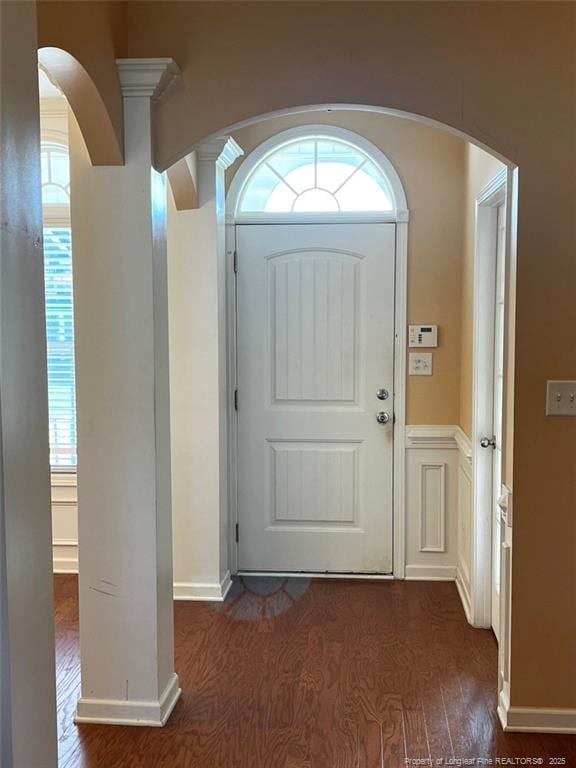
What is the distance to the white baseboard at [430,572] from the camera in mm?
4012

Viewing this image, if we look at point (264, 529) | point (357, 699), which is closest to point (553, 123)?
point (357, 699)

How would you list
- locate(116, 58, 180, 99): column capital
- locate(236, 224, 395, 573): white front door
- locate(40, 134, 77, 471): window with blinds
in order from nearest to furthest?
locate(116, 58, 180, 99): column capital < locate(236, 224, 395, 573): white front door < locate(40, 134, 77, 471): window with blinds

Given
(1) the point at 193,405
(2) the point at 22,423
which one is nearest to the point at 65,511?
(1) the point at 193,405

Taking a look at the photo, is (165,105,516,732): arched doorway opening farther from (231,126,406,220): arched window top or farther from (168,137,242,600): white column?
(168,137,242,600): white column

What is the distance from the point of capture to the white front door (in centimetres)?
395

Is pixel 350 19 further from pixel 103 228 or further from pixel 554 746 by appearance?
pixel 554 746

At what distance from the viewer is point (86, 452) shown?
8.35 ft

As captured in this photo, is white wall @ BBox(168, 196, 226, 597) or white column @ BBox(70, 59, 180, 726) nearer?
white column @ BBox(70, 59, 180, 726)

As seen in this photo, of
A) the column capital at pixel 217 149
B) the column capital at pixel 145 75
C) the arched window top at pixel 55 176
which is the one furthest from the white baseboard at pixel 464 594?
the arched window top at pixel 55 176

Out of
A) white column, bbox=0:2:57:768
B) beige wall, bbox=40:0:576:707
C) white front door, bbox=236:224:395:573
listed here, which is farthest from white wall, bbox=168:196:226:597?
white column, bbox=0:2:57:768

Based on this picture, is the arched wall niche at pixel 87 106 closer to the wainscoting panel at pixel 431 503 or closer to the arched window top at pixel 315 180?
the arched window top at pixel 315 180

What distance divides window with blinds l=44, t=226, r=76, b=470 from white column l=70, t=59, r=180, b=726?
174 cm

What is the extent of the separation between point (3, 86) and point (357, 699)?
249cm

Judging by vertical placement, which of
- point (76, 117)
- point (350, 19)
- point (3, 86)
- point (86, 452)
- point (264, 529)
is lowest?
point (264, 529)
